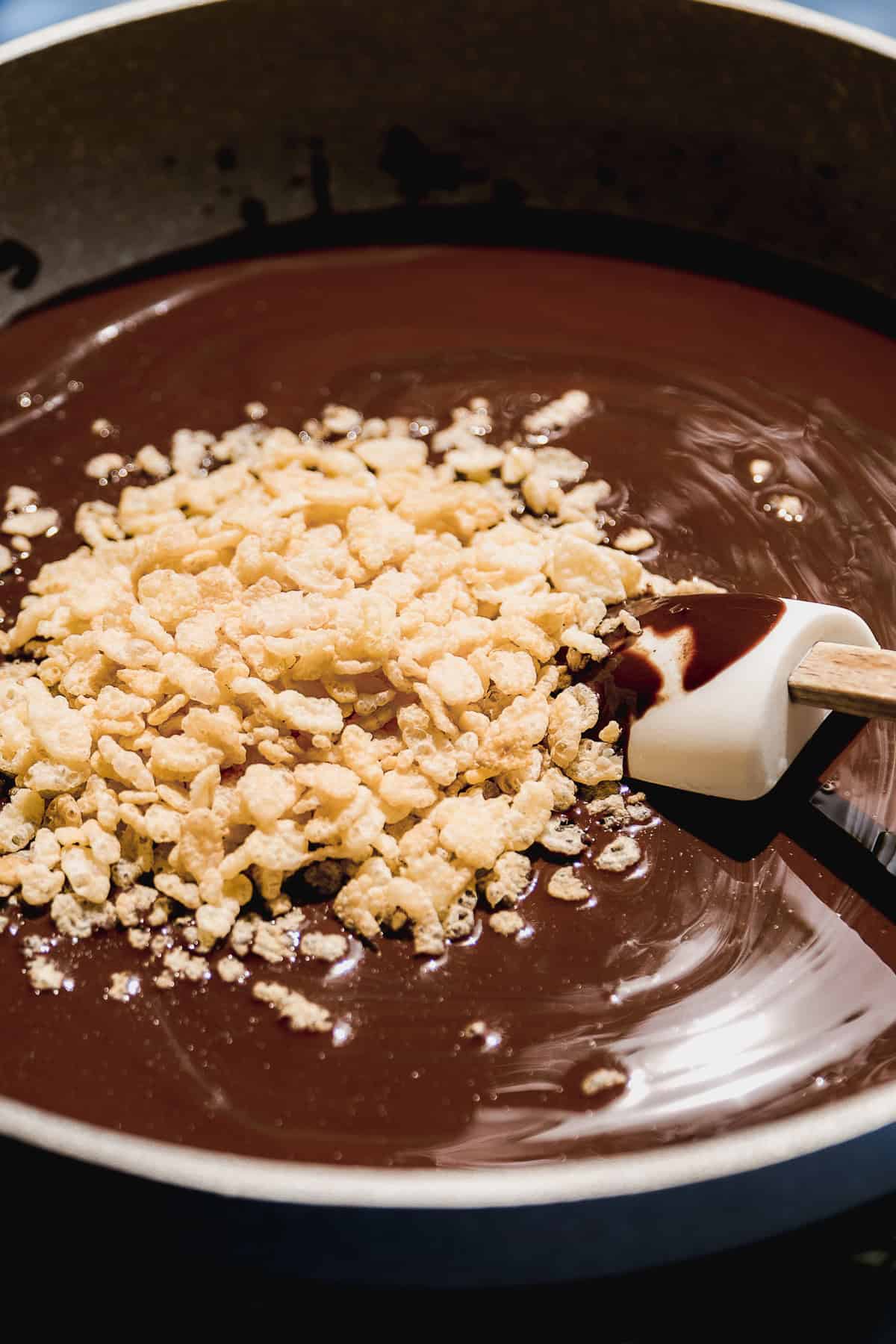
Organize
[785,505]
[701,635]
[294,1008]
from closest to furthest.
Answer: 1. [294,1008]
2. [701,635]
3. [785,505]

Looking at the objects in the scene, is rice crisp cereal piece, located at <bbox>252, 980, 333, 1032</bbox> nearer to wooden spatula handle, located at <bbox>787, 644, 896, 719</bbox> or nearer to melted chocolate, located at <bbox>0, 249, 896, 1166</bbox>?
melted chocolate, located at <bbox>0, 249, 896, 1166</bbox>

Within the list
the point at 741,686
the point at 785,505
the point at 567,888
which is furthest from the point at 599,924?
the point at 785,505

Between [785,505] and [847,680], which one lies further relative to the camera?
[785,505]

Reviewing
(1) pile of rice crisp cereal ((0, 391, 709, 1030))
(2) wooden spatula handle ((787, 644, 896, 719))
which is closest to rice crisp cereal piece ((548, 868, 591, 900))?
(1) pile of rice crisp cereal ((0, 391, 709, 1030))

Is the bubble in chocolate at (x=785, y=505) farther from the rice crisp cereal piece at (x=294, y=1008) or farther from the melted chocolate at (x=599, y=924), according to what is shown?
the rice crisp cereal piece at (x=294, y=1008)

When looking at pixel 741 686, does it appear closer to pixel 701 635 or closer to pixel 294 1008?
pixel 701 635

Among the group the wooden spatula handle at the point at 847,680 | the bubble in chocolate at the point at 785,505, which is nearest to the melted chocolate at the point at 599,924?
the bubble in chocolate at the point at 785,505
